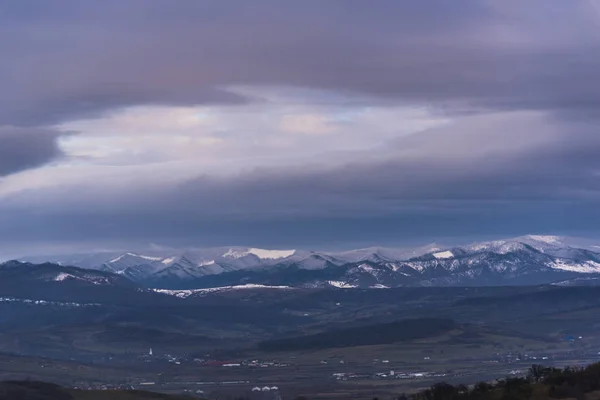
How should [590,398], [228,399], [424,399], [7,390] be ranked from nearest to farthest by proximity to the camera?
[590,398] → [424,399] → [7,390] → [228,399]

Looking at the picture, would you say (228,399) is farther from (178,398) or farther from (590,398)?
(590,398)

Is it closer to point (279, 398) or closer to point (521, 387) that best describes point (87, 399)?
point (279, 398)

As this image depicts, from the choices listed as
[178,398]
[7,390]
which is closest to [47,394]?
[7,390]

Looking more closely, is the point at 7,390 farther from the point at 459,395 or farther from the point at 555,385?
the point at 555,385

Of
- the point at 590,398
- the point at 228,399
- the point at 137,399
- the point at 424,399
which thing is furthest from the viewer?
the point at 228,399

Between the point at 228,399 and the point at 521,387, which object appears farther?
the point at 228,399

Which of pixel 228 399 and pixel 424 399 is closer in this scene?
pixel 424 399

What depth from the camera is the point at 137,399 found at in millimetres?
154250

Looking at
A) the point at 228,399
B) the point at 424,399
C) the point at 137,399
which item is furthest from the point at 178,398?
the point at 424,399

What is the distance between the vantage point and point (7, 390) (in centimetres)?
14238

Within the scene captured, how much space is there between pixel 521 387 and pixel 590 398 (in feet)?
31.4

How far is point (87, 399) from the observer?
15138cm

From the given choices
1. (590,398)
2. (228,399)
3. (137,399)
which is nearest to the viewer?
(590,398)

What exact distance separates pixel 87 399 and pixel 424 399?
5742 cm
